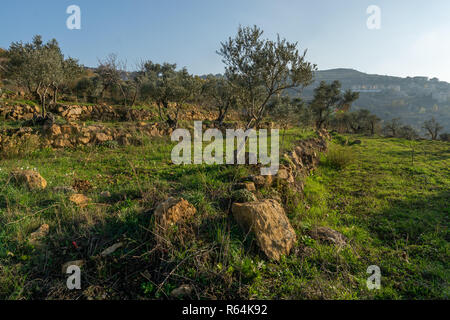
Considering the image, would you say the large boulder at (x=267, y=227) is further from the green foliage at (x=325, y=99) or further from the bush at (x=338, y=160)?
the green foliage at (x=325, y=99)

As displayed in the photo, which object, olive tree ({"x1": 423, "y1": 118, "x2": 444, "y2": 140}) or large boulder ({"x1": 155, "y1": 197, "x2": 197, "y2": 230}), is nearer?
large boulder ({"x1": 155, "y1": 197, "x2": 197, "y2": 230})

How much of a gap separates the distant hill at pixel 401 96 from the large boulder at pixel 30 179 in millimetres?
65005

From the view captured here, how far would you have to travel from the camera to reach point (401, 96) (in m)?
128

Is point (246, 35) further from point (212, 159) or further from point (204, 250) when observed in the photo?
point (204, 250)

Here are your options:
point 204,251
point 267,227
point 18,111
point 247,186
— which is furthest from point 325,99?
point 18,111

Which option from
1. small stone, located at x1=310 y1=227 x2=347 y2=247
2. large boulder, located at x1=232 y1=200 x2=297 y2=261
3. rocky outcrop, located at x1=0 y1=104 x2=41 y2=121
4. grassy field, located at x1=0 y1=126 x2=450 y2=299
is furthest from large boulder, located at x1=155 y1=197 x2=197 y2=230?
rocky outcrop, located at x1=0 y1=104 x2=41 y2=121

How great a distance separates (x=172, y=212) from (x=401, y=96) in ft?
585

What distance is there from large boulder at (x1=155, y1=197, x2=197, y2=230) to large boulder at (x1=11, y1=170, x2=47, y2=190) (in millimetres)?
3583

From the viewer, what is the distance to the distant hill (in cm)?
9056

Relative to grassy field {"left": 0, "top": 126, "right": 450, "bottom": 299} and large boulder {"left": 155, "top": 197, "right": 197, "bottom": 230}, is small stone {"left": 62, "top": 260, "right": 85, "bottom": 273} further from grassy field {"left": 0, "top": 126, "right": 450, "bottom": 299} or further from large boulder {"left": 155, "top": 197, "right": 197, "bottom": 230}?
large boulder {"left": 155, "top": 197, "right": 197, "bottom": 230}

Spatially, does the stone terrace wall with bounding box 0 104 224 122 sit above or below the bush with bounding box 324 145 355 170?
above

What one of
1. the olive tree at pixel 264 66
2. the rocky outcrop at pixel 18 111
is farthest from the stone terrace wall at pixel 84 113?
the olive tree at pixel 264 66

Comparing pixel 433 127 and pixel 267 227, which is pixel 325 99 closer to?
pixel 433 127
